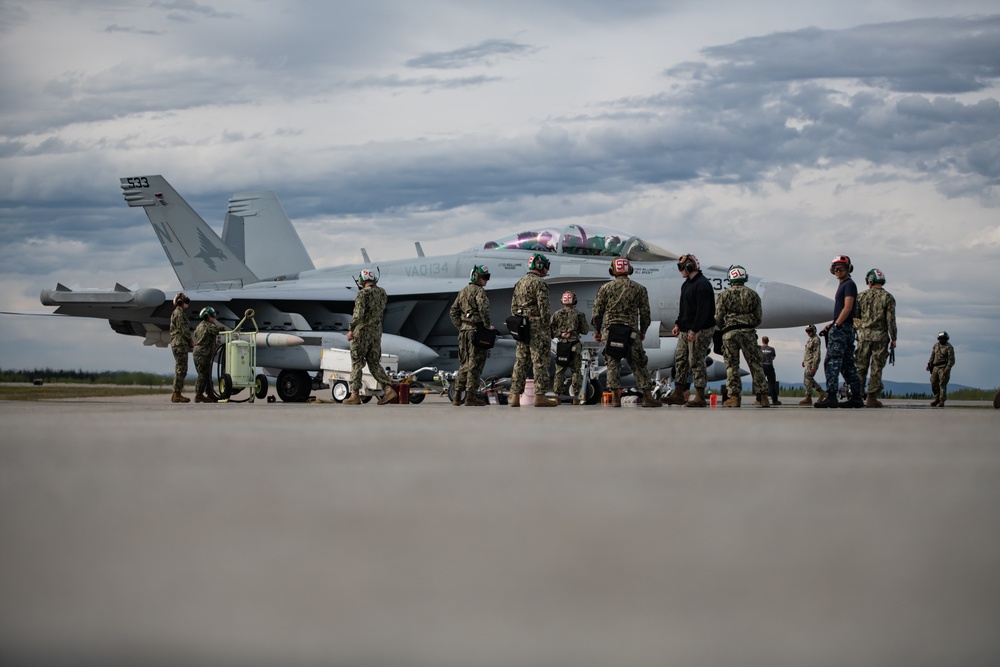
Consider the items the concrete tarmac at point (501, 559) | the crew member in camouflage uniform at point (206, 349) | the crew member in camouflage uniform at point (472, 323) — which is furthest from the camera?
the crew member in camouflage uniform at point (206, 349)

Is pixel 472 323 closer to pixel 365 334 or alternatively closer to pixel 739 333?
pixel 365 334

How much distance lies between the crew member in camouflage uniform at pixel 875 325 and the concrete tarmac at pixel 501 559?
26.3 feet

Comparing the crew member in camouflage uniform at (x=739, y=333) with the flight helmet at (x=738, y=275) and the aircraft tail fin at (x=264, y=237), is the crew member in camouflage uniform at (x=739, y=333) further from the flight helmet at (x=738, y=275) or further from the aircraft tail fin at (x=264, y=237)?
the aircraft tail fin at (x=264, y=237)

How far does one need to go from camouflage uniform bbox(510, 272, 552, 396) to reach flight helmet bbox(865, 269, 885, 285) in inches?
148

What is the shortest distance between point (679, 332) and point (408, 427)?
6.70 metres

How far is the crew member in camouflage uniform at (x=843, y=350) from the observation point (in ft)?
41.9

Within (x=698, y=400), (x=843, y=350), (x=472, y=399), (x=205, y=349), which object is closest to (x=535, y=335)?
(x=472, y=399)

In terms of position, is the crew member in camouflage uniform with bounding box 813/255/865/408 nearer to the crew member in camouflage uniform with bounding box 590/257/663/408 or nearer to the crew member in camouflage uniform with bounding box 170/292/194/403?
the crew member in camouflage uniform with bounding box 590/257/663/408

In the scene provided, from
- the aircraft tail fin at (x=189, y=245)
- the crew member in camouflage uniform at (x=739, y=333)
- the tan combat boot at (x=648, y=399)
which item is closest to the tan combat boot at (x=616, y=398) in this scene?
the tan combat boot at (x=648, y=399)

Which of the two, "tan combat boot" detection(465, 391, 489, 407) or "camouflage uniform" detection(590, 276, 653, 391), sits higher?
"camouflage uniform" detection(590, 276, 653, 391)

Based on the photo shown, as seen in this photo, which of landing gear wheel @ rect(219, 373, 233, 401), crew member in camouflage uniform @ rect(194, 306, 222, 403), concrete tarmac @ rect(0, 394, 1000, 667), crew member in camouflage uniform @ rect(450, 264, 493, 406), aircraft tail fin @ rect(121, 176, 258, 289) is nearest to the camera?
concrete tarmac @ rect(0, 394, 1000, 667)

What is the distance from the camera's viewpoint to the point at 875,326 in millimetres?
13266

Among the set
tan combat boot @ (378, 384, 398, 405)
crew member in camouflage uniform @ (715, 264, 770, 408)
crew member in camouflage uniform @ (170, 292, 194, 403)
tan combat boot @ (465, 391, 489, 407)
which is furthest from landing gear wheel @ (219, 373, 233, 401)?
crew member in camouflage uniform @ (715, 264, 770, 408)

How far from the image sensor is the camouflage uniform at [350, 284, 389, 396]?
1425 cm
